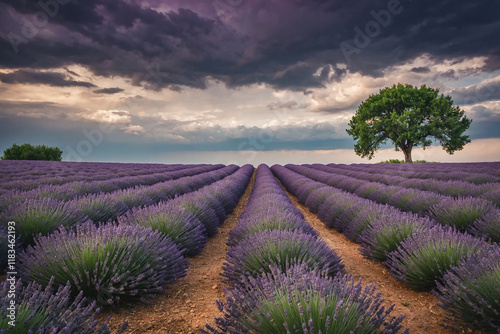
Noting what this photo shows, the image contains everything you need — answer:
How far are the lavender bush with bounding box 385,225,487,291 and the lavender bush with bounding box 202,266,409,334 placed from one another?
4.71 feet

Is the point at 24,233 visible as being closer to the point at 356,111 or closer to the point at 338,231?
the point at 338,231

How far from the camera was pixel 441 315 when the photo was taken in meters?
2.33

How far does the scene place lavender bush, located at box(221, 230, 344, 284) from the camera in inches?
102

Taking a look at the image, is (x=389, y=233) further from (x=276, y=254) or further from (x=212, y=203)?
(x=212, y=203)

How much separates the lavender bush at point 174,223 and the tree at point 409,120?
2535 centimetres

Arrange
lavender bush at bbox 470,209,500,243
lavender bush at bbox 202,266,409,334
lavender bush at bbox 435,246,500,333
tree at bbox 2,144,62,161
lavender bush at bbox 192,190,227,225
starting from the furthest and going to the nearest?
tree at bbox 2,144,62,161 < lavender bush at bbox 192,190,227,225 < lavender bush at bbox 470,209,500,243 < lavender bush at bbox 435,246,500,333 < lavender bush at bbox 202,266,409,334

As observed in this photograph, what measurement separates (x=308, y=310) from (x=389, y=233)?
2737 millimetres

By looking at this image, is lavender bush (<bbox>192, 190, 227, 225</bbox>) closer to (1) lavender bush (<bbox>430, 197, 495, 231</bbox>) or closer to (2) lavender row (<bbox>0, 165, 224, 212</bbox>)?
(2) lavender row (<bbox>0, 165, 224, 212</bbox>)

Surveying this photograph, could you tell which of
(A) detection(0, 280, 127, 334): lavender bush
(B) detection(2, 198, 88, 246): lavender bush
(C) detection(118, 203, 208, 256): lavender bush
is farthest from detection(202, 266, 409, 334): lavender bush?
(B) detection(2, 198, 88, 246): lavender bush

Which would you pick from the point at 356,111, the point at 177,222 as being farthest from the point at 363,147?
the point at 177,222

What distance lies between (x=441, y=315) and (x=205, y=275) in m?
2.32

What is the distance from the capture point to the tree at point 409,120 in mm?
25172

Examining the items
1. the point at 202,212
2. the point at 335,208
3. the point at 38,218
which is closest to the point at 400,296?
the point at 202,212

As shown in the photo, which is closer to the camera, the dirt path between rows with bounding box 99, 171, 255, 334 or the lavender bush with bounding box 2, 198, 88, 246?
the dirt path between rows with bounding box 99, 171, 255, 334
